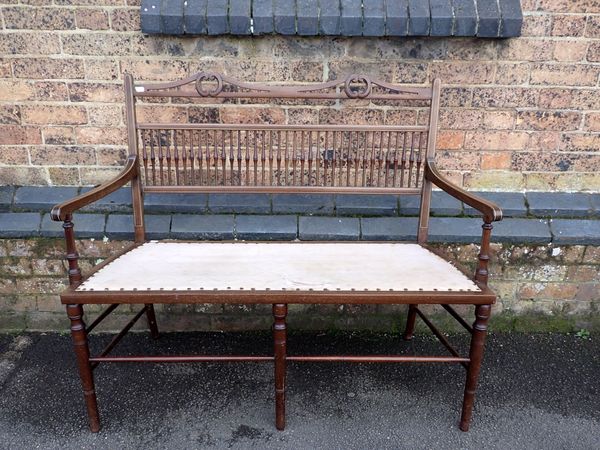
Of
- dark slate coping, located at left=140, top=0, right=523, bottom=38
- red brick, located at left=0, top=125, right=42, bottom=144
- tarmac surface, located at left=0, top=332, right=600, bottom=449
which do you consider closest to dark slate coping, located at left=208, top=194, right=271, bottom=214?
tarmac surface, located at left=0, top=332, right=600, bottom=449

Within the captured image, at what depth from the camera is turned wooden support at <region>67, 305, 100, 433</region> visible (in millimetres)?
1892

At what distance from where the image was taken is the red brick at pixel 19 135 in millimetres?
2607

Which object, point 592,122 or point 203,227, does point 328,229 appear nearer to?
point 203,227

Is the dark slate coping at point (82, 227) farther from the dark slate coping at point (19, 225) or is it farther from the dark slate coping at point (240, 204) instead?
the dark slate coping at point (240, 204)

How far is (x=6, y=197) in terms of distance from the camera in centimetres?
266

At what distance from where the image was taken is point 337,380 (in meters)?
2.41

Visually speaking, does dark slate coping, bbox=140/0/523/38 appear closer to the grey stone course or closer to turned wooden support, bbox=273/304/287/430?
the grey stone course

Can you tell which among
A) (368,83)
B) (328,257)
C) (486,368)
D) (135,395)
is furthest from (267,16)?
(486,368)

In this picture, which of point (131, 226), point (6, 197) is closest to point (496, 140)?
point (131, 226)

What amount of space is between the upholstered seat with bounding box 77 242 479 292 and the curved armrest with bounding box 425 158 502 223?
28 centimetres

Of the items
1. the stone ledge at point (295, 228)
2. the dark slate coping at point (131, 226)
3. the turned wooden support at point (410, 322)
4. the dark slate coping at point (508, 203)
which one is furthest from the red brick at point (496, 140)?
the dark slate coping at point (131, 226)

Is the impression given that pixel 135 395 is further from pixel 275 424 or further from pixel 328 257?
pixel 328 257

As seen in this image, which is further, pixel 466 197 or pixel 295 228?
pixel 295 228

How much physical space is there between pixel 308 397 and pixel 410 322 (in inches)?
27.7
